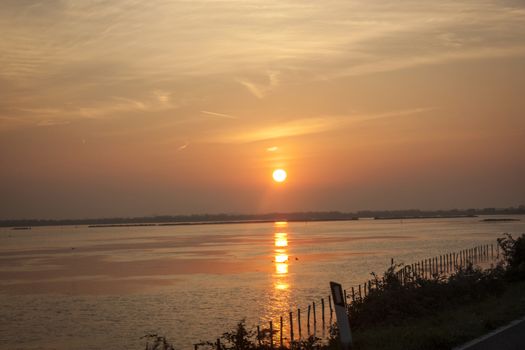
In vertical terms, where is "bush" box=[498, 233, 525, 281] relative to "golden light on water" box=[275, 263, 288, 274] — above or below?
above

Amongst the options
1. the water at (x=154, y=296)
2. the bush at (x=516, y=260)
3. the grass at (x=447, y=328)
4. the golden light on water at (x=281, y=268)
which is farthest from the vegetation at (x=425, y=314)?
the golden light on water at (x=281, y=268)

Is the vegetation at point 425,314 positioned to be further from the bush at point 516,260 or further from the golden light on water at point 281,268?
the golden light on water at point 281,268

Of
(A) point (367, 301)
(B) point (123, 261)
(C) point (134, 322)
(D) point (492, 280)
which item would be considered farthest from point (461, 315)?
(B) point (123, 261)

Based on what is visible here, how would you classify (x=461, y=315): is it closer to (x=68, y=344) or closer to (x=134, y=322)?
(x=68, y=344)

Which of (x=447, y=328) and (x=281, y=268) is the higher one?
(x=447, y=328)

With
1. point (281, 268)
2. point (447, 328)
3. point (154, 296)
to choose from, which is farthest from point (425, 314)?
point (281, 268)

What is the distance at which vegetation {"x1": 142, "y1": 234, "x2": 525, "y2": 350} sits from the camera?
1493 cm

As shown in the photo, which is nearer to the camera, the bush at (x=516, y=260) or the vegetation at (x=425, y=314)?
the vegetation at (x=425, y=314)

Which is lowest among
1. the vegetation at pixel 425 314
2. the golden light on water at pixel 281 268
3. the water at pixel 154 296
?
the water at pixel 154 296

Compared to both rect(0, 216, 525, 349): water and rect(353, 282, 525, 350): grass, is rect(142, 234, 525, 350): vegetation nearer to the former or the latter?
rect(353, 282, 525, 350): grass

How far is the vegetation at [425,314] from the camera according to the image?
14.9 m

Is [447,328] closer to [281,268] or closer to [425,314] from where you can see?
[425,314]

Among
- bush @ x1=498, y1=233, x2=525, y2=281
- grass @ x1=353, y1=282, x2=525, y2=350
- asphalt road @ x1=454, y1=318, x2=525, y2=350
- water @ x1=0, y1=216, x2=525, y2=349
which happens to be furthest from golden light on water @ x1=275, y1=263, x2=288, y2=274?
asphalt road @ x1=454, y1=318, x2=525, y2=350

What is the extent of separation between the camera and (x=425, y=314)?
71.3 ft
